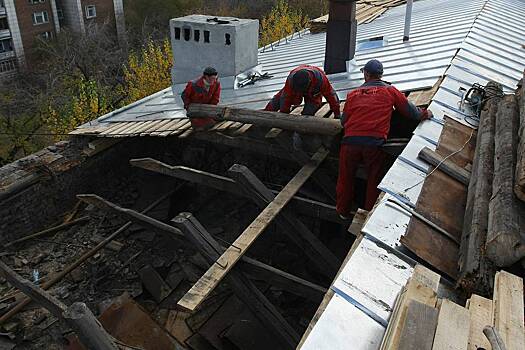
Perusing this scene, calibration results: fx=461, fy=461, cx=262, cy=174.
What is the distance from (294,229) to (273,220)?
390 mm

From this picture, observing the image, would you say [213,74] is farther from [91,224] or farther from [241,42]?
[91,224]

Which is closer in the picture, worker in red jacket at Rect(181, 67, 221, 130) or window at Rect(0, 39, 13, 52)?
worker in red jacket at Rect(181, 67, 221, 130)

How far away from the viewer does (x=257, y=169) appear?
27.5 ft

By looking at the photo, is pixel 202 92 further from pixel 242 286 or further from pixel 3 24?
pixel 3 24

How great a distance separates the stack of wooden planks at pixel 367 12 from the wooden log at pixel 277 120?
8.43 m

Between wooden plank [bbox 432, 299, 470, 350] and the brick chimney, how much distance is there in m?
6.55

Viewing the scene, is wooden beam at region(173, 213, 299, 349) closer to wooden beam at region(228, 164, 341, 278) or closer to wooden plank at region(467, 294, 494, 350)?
wooden beam at region(228, 164, 341, 278)

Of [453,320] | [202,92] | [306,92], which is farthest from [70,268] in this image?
[453,320]

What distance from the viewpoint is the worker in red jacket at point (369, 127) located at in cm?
495

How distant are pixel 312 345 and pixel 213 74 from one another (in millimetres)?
5511

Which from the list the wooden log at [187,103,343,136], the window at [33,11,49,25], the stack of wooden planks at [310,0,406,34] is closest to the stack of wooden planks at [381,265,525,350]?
the wooden log at [187,103,343,136]

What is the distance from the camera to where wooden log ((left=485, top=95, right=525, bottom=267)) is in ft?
8.94

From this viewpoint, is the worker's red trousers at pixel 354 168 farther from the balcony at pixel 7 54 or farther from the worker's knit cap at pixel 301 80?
the balcony at pixel 7 54

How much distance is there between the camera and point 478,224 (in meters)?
3.11
